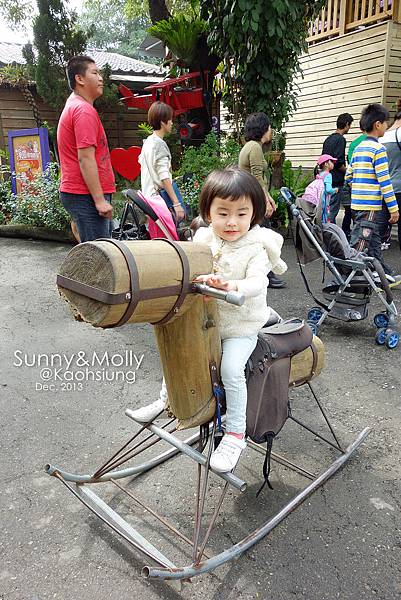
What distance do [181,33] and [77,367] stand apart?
7.39 metres

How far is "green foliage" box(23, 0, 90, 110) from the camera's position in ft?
34.8

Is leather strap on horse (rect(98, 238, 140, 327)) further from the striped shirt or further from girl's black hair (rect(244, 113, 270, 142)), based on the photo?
girl's black hair (rect(244, 113, 270, 142))

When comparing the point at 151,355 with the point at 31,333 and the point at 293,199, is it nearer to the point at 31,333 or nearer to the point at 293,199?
the point at 31,333

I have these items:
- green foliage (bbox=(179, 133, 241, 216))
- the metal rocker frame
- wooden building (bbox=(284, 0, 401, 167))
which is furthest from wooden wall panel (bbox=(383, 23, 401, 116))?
the metal rocker frame

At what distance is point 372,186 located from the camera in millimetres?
4789

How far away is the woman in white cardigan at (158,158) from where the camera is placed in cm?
456

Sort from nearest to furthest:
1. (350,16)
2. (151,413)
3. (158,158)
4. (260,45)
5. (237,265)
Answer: (237,265) → (151,413) → (158,158) → (260,45) → (350,16)

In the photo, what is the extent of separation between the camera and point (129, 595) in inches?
73.3

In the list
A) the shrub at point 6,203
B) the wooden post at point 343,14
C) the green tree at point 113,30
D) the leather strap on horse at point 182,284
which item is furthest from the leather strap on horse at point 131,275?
the green tree at point 113,30

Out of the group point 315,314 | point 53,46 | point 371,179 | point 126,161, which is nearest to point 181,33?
point 126,161

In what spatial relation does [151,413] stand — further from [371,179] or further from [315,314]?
[371,179]

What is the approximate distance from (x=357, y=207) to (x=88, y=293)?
405 centimetres

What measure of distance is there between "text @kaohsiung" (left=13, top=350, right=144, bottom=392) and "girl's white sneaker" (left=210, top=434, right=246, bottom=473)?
1690mm

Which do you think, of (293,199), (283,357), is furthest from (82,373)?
(293,199)
